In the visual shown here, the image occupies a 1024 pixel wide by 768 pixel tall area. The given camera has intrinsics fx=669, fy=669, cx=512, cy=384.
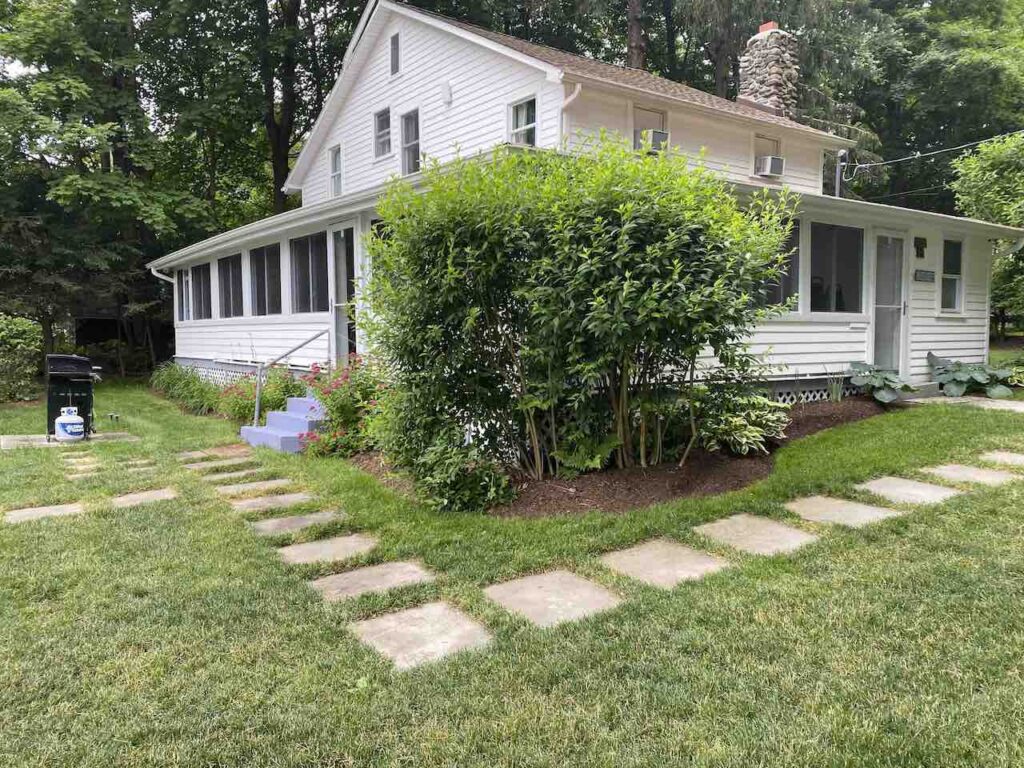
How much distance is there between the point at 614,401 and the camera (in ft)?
16.2

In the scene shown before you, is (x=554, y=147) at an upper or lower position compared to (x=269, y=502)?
upper

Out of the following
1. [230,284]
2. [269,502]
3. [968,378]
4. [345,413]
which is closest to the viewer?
[269,502]

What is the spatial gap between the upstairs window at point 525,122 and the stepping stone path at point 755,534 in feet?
24.2

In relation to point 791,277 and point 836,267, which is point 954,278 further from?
point 791,277

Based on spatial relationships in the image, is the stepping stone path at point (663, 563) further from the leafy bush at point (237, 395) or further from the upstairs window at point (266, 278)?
the upstairs window at point (266, 278)

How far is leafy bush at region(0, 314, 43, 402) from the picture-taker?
1147 cm

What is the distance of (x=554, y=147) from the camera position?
7559mm

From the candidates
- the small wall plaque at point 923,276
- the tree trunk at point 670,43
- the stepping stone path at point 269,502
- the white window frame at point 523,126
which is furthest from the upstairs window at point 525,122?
the tree trunk at point 670,43

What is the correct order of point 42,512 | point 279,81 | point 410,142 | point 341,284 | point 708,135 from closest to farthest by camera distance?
point 42,512 < point 341,284 < point 708,135 < point 410,142 < point 279,81

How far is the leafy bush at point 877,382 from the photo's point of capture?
8266 millimetres

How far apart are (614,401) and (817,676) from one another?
9.12ft

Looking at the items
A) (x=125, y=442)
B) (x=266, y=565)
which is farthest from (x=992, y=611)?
(x=125, y=442)

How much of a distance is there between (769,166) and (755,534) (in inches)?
372

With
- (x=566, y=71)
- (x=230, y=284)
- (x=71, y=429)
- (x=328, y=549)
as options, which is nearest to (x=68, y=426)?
(x=71, y=429)
